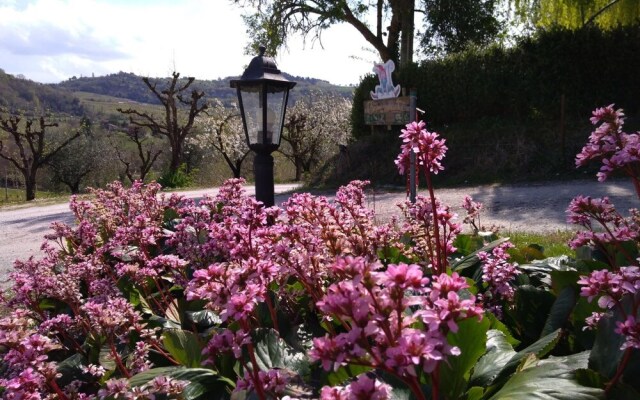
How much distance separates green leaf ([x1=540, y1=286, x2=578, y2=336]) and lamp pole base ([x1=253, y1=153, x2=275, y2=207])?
2.67 m

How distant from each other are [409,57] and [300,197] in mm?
16479

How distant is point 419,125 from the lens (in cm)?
153

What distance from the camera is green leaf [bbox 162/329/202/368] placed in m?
1.78

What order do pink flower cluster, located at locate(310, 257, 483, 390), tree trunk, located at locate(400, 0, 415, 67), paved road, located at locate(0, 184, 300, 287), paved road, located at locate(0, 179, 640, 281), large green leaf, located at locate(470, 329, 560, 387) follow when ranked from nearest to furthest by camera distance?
1. pink flower cluster, located at locate(310, 257, 483, 390)
2. large green leaf, located at locate(470, 329, 560, 387)
3. paved road, located at locate(0, 179, 640, 281)
4. paved road, located at locate(0, 184, 300, 287)
5. tree trunk, located at locate(400, 0, 415, 67)

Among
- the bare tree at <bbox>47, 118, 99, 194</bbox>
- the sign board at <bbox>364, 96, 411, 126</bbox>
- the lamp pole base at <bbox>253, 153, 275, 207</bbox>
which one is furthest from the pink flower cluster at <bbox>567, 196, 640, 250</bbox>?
the bare tree at <bbox>47, 118, 99, 194</bbox>

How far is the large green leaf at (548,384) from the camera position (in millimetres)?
1146

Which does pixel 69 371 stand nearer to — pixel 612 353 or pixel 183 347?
pixel 183 347

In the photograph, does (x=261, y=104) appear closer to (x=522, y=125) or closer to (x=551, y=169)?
(x=551, y=169)

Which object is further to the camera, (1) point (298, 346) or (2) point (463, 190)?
(2) point (463, 190)

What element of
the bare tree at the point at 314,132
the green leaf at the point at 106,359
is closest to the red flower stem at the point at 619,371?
the green leaf at the point at 106,359

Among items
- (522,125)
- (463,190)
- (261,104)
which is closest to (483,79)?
(522,125)

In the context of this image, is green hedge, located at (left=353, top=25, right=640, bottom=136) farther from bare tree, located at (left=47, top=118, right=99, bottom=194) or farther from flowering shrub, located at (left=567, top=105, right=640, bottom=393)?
bare tree, located at (left=47, top=118, right=99, bottom=194)

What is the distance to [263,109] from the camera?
4.17m

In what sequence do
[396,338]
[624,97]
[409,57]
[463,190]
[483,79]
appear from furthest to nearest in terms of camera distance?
[409,57], [483,79], [624,97], [463,190], [396,338]
